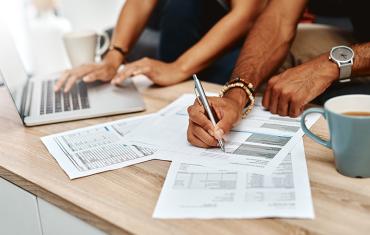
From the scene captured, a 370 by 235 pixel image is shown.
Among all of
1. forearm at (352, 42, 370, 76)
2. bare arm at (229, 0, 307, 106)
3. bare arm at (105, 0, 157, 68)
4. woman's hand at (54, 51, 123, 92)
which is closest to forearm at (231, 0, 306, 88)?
bare arm at (229, 0, 307, 106)

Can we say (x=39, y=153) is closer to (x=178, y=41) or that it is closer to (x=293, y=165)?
(x=293, y=165)

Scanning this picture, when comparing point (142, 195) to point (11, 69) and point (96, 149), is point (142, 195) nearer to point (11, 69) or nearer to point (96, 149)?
point (96, 149)

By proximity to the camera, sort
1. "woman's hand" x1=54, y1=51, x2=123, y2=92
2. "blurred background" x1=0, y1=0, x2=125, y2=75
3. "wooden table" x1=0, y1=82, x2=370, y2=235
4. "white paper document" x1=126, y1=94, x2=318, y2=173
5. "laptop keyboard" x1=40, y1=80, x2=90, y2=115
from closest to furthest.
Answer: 1. "wooden table" x1=0, y1=82, x2=370, y2=235
2. "white paper document" x1=126, y1=94, x2=318, y2=173
3. "laptop keyboard" x1=40, y1=80, x2=90, y2=115
4. "woman's hand" x1=54, y1=51, x2=123, y2=92
5. "blurred background" x1=0, y1=0, x2=125, y2=75

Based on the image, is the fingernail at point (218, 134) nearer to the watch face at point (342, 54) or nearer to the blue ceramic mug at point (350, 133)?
the blue ceramic mug at point (350, 133)

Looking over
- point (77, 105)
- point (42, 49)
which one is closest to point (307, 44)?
point (77, 105)

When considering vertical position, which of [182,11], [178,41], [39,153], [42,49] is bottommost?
[42,49]

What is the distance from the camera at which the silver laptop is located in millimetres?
1031

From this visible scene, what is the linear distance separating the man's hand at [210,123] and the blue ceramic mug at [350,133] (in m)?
0.17

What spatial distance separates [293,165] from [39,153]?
0.46 metres

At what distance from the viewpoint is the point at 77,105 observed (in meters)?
1.08

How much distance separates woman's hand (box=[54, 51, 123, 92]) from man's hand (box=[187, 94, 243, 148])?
16.4 inches

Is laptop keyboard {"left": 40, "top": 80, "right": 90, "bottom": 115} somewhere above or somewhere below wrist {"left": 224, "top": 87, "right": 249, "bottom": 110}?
below

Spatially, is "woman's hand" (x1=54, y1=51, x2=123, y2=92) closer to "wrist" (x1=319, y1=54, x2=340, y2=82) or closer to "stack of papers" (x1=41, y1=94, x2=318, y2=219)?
"stack of papers" (x1=41, y1=94, x2=318, y2=219)

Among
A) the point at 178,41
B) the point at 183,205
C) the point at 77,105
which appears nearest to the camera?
the point at 183,205
